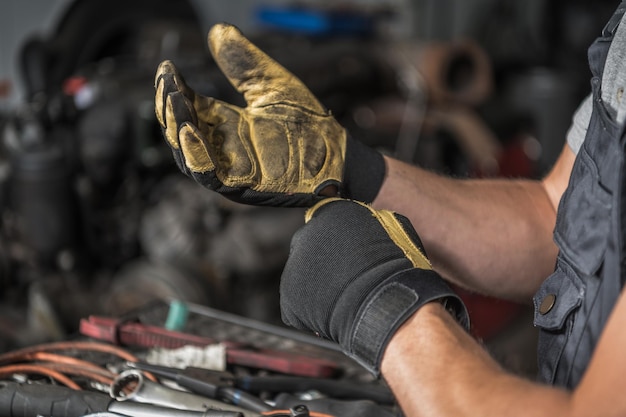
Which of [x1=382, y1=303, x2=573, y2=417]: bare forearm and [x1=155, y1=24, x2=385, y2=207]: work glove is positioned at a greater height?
[x1=155, y1=24, x2=385, y2=207]: work glove

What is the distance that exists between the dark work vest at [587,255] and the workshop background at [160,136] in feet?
2.51

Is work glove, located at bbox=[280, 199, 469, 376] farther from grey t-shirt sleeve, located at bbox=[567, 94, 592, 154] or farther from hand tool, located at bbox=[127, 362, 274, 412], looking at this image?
grey t-shirt sleeve, located at bbox=[567, 94, 592, 154]

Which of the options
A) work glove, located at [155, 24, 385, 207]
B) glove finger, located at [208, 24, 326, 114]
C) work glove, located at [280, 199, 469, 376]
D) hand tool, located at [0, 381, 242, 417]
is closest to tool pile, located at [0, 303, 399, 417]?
hand tool, located at [0, 381, 242, 417]

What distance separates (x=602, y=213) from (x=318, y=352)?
57 centimetres

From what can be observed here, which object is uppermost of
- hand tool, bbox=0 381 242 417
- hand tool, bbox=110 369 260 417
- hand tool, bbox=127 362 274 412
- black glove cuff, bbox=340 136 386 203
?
black glove cuff, bbox=340 136 386 203

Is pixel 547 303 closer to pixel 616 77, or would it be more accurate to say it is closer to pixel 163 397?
pixel 616 77

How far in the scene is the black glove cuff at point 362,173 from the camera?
1.08 meters

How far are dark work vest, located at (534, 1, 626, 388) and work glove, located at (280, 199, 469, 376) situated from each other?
130 mm

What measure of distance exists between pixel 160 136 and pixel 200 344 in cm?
147

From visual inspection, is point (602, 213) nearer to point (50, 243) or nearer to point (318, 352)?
point (318, 352)

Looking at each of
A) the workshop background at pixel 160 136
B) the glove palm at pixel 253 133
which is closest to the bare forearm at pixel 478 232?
the glove palm at pixel 253 133

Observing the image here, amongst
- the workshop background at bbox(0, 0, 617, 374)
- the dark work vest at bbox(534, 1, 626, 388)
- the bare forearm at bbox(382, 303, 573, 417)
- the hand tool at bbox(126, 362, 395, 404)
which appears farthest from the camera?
the workshop background at bbox(0, 0, 617, 374)

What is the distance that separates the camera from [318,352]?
49.6 inches

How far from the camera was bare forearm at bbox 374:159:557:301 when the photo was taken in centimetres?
113
